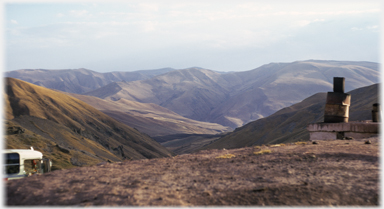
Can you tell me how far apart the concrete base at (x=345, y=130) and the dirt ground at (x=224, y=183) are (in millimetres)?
3863

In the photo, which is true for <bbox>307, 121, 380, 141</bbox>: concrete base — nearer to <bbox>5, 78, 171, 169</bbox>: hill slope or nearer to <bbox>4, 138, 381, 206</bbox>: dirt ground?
<bbox>4, 138, 381, 206</bbox>: dirt ground

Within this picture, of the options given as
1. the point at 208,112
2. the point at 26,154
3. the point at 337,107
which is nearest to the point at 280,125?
the point at 337,107

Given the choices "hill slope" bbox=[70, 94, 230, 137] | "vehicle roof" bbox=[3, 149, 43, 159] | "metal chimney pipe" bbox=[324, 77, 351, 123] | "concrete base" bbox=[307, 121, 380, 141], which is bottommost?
"hill slope" bbox=[70, 94, 230, 137]

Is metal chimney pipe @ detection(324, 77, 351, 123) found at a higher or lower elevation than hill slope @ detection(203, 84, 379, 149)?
higher

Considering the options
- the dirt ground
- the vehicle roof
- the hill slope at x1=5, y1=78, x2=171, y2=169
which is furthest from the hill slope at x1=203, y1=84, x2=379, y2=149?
the vehicle roof

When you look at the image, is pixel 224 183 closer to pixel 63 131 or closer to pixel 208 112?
pixel 63 131

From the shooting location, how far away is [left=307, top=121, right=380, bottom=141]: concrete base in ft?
50.0

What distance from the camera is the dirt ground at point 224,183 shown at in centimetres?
724

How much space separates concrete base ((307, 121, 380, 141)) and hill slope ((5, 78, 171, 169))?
1521 centimetres

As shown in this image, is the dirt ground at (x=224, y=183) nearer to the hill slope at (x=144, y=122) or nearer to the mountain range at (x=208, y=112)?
the mountain range at (x=208, y=112)

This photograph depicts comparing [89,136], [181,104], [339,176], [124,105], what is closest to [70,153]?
[89,136]

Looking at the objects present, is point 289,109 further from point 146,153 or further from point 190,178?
point 190,178

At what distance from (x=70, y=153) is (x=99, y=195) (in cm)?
1969

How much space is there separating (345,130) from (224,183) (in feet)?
31.2
